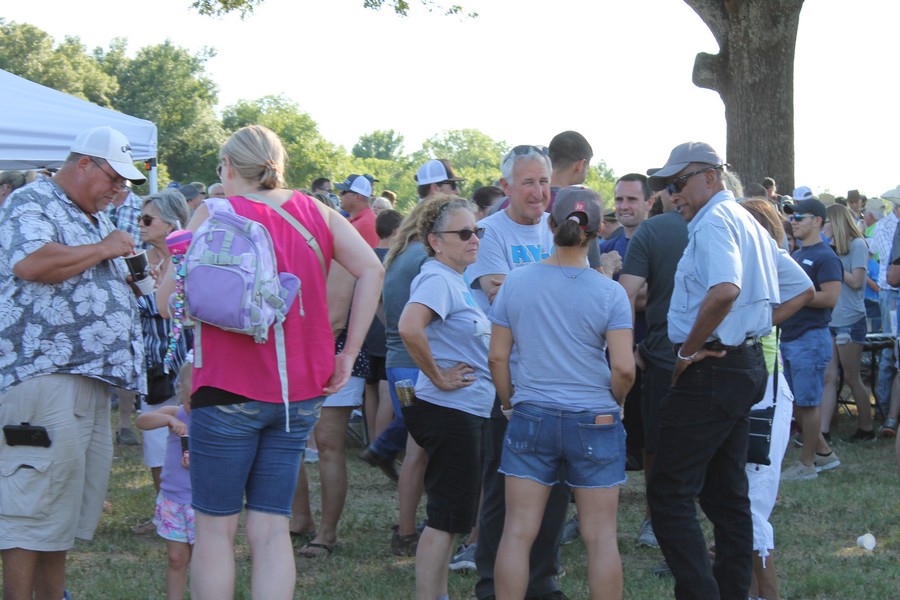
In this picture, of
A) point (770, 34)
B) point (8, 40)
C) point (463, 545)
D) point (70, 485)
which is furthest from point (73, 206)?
point (8, 40)

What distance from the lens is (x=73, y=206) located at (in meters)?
3.94

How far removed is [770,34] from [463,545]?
836 centimetres

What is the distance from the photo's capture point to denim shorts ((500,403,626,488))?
3.81 meters

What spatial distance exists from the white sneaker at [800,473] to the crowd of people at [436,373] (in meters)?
3.27

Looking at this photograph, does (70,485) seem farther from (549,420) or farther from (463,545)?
(463,545)

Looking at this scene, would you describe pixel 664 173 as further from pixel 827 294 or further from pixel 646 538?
pixel 827 294

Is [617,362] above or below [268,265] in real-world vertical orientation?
below

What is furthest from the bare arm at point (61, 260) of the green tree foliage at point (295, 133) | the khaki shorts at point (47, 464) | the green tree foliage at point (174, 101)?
the green tree foliage at point (174, 101)

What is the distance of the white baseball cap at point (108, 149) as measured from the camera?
12.8 ft

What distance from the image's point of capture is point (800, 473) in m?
7.74

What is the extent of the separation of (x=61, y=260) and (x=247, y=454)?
1.10 m

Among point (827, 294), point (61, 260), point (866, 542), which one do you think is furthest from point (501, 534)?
point (827, 294)

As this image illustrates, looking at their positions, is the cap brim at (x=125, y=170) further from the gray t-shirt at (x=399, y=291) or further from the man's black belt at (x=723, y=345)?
the man's black belt at (x=723, y=345)

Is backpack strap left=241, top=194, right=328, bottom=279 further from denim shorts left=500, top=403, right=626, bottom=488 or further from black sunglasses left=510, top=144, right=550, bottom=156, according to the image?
black sunglasses left=510, top=144, right=550, bottom=156
